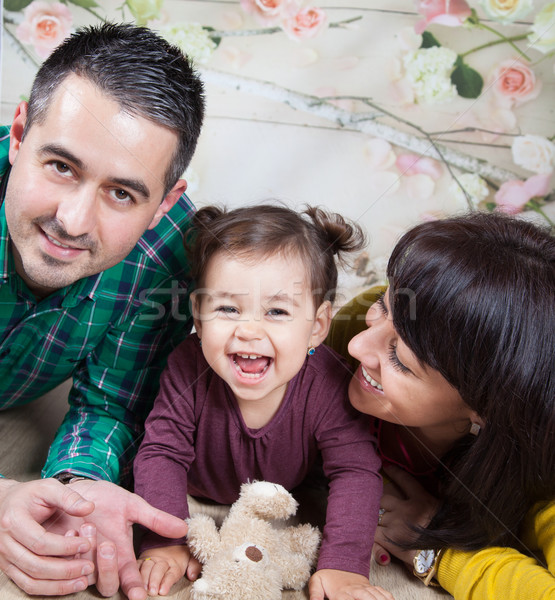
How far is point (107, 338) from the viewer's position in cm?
137

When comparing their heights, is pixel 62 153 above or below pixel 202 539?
above

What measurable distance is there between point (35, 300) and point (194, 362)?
322 millimetres

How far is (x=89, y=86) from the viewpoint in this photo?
43.5 inches

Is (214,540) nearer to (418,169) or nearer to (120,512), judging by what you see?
(120,512)

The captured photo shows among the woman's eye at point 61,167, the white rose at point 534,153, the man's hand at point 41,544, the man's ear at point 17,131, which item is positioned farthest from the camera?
the white rose at point 534,153

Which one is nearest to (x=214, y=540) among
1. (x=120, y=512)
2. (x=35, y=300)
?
(x=120, y=512)

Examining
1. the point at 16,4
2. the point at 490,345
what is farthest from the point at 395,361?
Answer: the point at 16,4

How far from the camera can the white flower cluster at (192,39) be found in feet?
6.33

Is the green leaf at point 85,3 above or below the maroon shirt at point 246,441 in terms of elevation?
above

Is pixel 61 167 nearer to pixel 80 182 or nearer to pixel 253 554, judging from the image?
pixel 80 182

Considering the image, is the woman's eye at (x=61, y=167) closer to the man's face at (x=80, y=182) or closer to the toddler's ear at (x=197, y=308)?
the man's face at (x=80, y=182)

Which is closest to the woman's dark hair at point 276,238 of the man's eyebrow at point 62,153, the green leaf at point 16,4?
the man's eyebrow at point 62,153

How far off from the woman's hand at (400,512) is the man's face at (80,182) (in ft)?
2.16

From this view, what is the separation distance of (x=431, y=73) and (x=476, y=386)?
1.25m
